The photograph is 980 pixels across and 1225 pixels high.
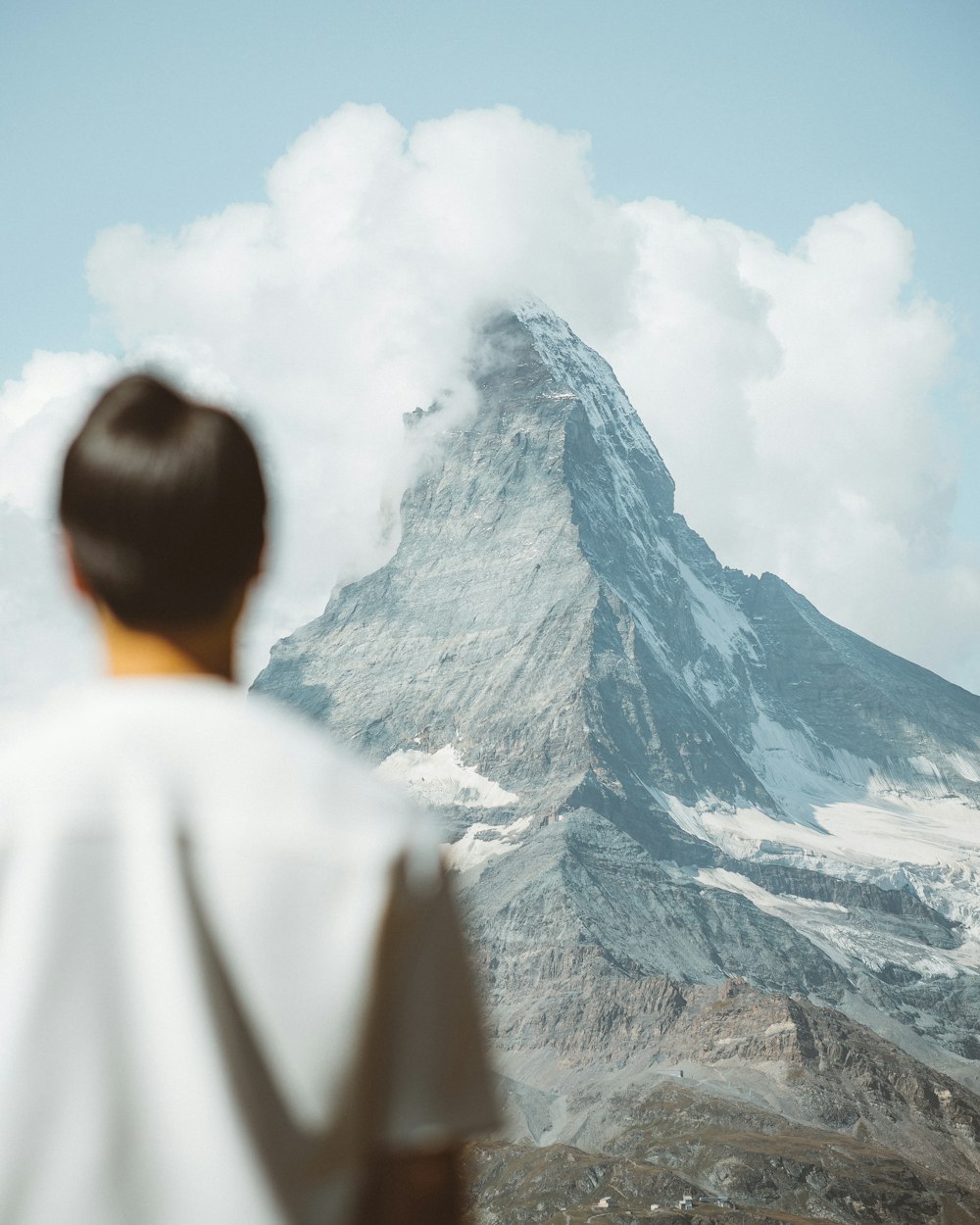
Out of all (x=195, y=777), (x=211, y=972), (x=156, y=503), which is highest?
(x=156, y=503)

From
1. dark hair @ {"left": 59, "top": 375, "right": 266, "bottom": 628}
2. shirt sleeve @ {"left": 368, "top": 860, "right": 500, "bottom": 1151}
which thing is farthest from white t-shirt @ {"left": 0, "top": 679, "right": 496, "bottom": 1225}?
dark hair @ {"left": 59, "top": 375, "right": 266, "bottom": 628}

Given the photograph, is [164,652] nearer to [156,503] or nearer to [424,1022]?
[156,503]

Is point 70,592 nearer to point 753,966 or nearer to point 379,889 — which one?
point 379,889

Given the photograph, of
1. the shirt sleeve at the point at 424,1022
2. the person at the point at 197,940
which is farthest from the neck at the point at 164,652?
the shirt sleeve at the point at 424,1022

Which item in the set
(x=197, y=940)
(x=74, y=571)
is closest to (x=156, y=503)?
(x=74, y=571)

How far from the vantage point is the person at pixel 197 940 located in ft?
5.70

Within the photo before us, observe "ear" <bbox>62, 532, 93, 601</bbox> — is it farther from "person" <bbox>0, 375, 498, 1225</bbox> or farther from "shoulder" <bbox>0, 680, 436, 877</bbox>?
"shoulder" <bbox>0, 680, 436, 877</bbox>

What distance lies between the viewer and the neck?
6.56ft

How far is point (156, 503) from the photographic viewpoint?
196cm

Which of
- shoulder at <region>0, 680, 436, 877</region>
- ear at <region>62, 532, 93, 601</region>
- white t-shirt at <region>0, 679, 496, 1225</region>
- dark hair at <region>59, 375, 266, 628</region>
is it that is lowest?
white t-shirt at <region>0, 679, 496, 1225</region>

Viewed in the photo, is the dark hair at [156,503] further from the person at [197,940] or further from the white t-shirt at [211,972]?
the white t-shirt at [211,972]

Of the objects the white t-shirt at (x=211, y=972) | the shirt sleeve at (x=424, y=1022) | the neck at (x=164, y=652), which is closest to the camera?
the white t-shirt at (x=211, y=972)

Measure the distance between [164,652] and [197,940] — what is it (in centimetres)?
42

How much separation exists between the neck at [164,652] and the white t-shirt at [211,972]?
0.20ft
